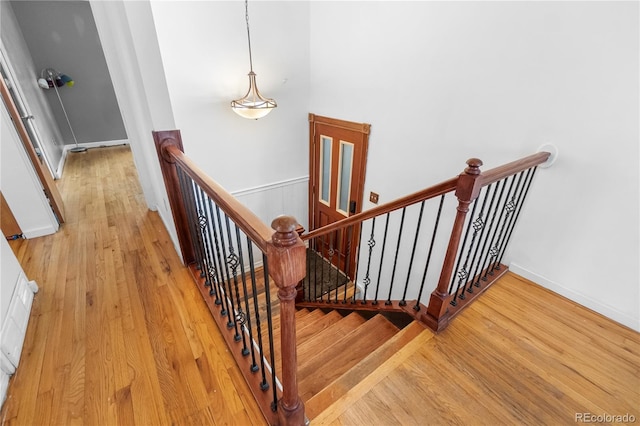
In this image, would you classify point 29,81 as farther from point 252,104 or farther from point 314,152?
point 314,152

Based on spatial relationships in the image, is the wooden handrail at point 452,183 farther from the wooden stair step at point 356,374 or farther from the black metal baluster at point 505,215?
the wooden stair step at point 356,374

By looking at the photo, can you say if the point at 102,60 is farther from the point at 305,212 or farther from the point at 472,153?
the point at 472,153

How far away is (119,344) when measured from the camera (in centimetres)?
160

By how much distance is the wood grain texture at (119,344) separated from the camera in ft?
4.23

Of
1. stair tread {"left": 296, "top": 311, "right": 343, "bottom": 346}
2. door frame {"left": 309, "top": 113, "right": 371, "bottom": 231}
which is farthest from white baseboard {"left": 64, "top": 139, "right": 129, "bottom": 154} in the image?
stair tread {"left": 296, "top": 311, "right": 343, "bottom": 346}

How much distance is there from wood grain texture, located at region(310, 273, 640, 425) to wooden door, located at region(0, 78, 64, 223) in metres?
3.32

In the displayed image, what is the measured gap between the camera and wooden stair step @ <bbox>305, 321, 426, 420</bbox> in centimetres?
129

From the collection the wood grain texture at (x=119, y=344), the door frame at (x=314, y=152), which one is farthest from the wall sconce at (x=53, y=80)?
the door frame at (x=314, y=152)

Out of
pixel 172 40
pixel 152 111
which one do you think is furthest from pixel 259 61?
pixel 152 111

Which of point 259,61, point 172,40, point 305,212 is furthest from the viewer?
point 305,212

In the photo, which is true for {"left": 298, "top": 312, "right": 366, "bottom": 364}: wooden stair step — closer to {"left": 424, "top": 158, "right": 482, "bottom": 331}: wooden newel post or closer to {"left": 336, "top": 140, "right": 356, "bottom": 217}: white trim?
{"left": 424, "top": 158, "right": 482, "bottom": 331}: wooden newel post

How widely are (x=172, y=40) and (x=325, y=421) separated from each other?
3107mm

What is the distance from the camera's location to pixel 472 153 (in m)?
2.24

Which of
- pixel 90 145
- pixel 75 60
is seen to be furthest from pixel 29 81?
pixel 90 145
